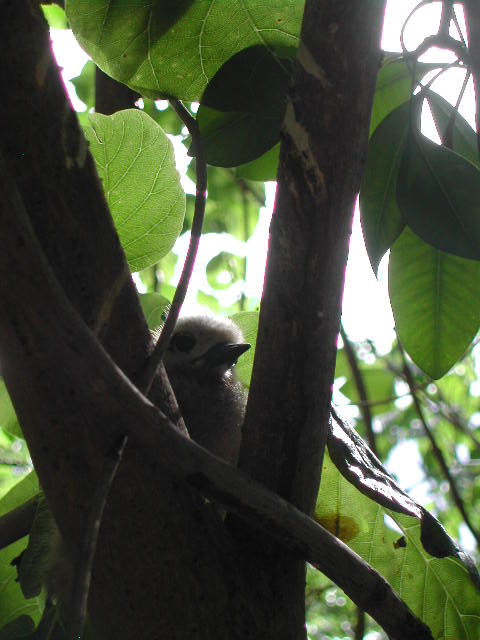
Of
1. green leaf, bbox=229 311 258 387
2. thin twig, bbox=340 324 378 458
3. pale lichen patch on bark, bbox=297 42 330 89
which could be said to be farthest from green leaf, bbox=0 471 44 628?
thin twig, bbox=340 324 378 458

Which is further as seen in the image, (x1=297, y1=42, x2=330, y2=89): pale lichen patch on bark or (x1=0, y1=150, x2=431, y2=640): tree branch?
(x1=297, y1=42, x2=330, y2=89): pale lichen patch on bark

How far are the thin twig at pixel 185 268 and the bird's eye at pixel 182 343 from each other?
760 mm

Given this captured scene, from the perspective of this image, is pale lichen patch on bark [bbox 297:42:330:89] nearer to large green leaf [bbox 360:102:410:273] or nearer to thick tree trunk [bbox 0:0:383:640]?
thick tree trunk [bbox 0:0:383:640]

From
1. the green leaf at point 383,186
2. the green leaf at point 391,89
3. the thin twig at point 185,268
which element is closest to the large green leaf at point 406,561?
the green leaf at point 383,186

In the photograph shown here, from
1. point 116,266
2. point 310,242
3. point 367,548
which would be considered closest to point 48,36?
point 116,266

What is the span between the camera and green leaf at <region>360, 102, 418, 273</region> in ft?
3.58

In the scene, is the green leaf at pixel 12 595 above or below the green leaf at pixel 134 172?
below

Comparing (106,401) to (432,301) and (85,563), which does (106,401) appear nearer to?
(85,563)

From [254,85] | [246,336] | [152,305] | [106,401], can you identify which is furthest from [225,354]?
[106,401]

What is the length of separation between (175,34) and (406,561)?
900 millimetres

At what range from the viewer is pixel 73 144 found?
0.78 m

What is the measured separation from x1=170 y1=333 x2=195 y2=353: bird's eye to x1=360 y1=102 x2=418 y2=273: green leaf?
74 centimetres

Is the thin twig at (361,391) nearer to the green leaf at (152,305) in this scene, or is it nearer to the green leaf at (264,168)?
the green leaf at (152,305)

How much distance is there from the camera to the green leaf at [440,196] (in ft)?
3.37
